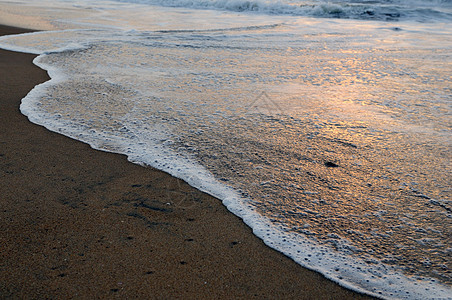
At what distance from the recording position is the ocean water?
6.77 feet

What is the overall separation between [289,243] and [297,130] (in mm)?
1482

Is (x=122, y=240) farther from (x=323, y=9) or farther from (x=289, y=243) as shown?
(x=323, y=9)

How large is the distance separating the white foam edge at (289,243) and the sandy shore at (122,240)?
0.06m

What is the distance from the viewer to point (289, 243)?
2.06 metres

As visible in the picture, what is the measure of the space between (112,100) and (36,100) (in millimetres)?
759

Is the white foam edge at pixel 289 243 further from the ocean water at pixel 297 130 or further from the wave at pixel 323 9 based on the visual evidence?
the wave at pixel 323 9

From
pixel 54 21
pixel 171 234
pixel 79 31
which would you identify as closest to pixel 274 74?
pixel 171 234

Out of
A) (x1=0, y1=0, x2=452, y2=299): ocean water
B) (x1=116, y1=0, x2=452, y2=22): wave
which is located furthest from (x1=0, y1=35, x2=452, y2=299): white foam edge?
(x1=116, y1=0, x2=452, y2=22): wave

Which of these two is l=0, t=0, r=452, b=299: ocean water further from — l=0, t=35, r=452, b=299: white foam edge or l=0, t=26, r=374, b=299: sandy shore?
l=0, t=26, r=374, b=299: sandy shore

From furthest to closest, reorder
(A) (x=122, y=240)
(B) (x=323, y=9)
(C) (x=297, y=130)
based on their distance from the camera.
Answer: (B) (x=323, y=9)
(C) (x=297, y=130)
(A) (x=122, y=240)

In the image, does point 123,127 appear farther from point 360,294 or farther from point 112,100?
point 360,294

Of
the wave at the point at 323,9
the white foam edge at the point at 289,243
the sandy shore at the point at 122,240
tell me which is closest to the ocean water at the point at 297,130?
the white foam edge at the point at 289,243

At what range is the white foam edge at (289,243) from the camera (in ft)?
5.82

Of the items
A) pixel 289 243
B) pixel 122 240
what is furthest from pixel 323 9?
pixel 122 240
